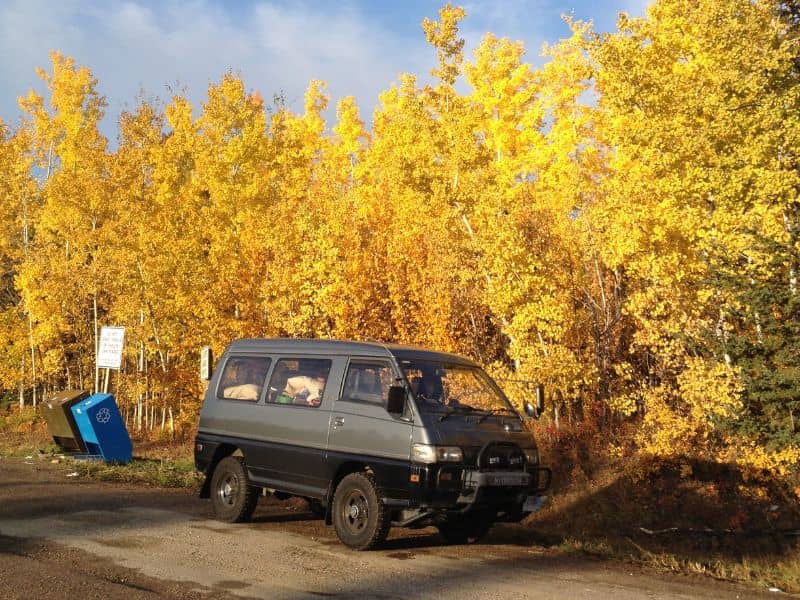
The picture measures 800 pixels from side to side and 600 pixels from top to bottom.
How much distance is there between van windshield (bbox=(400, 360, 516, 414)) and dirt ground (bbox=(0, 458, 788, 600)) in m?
1.63

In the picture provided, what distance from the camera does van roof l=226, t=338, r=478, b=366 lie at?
380 inches

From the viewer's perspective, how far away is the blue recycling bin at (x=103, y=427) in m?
17.0

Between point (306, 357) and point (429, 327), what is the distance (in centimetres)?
1174

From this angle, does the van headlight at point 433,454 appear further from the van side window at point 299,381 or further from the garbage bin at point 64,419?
the garbage bin at point 64,419

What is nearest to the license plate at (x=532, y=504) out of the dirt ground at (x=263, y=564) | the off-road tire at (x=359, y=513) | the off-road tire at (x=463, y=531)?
the dirt ground at (x=263, y=564)

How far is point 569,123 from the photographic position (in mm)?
26500

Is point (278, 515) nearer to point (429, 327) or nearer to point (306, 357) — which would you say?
point (306, 357)

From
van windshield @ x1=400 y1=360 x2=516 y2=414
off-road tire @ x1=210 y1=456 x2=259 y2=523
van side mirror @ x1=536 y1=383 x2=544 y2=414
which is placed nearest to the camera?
van windshield @ x1=400 y1=360 x2=516 y2=414

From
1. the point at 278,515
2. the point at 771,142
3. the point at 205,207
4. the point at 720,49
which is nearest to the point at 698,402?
the point at 771,142

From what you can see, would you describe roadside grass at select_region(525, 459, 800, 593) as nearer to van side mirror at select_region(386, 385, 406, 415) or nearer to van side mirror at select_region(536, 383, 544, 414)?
van side mirror at select_region(536, 383, 544, 414)

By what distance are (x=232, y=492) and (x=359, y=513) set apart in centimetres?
237

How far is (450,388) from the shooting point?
31.7 feet

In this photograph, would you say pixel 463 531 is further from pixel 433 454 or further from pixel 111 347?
pixel 111 347

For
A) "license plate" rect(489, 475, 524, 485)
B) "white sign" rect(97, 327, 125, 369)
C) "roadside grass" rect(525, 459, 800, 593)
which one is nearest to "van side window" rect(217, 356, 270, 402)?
"license plate" rect(489, 475, 524, 485)
